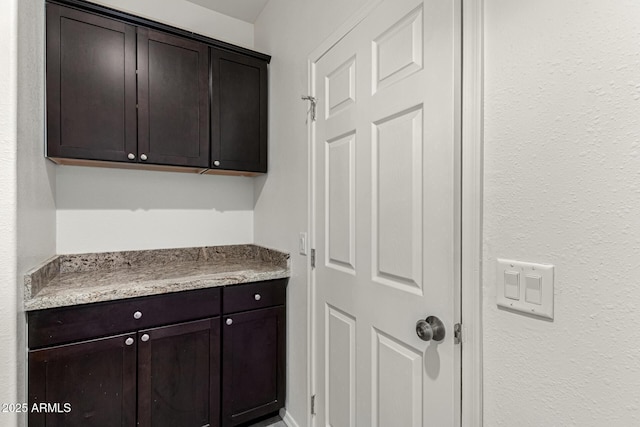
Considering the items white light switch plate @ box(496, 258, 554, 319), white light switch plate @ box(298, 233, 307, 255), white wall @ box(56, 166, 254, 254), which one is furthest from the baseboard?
white light switch plate @ box(496, 258, 554, 319)

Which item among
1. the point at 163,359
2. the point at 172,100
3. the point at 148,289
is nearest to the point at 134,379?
the point at 163,359

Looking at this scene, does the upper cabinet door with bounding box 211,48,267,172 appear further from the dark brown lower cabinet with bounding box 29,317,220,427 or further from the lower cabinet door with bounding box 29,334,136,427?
the lower cabinet door with bounding box 29,334,136,427

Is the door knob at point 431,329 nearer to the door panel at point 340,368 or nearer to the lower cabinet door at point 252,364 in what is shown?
the door panel at point 340,368

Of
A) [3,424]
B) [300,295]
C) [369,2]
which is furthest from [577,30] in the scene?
[3,424]

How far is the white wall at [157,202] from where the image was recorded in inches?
74.7

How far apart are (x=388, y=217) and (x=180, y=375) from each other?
137cm

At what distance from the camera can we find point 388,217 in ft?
3.64

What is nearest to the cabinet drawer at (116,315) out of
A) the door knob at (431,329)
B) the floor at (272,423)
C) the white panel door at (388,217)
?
the white panel door at (388,217)

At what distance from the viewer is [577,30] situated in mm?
645

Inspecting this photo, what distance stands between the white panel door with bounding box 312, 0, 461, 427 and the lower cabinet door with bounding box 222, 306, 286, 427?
410 millimetres

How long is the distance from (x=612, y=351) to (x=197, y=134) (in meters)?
2.04

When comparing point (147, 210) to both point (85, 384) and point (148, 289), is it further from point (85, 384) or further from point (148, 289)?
point (85, 384)

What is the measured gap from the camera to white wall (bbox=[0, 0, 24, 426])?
113 cm

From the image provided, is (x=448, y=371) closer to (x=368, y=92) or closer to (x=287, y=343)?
(x=368, y=92)
